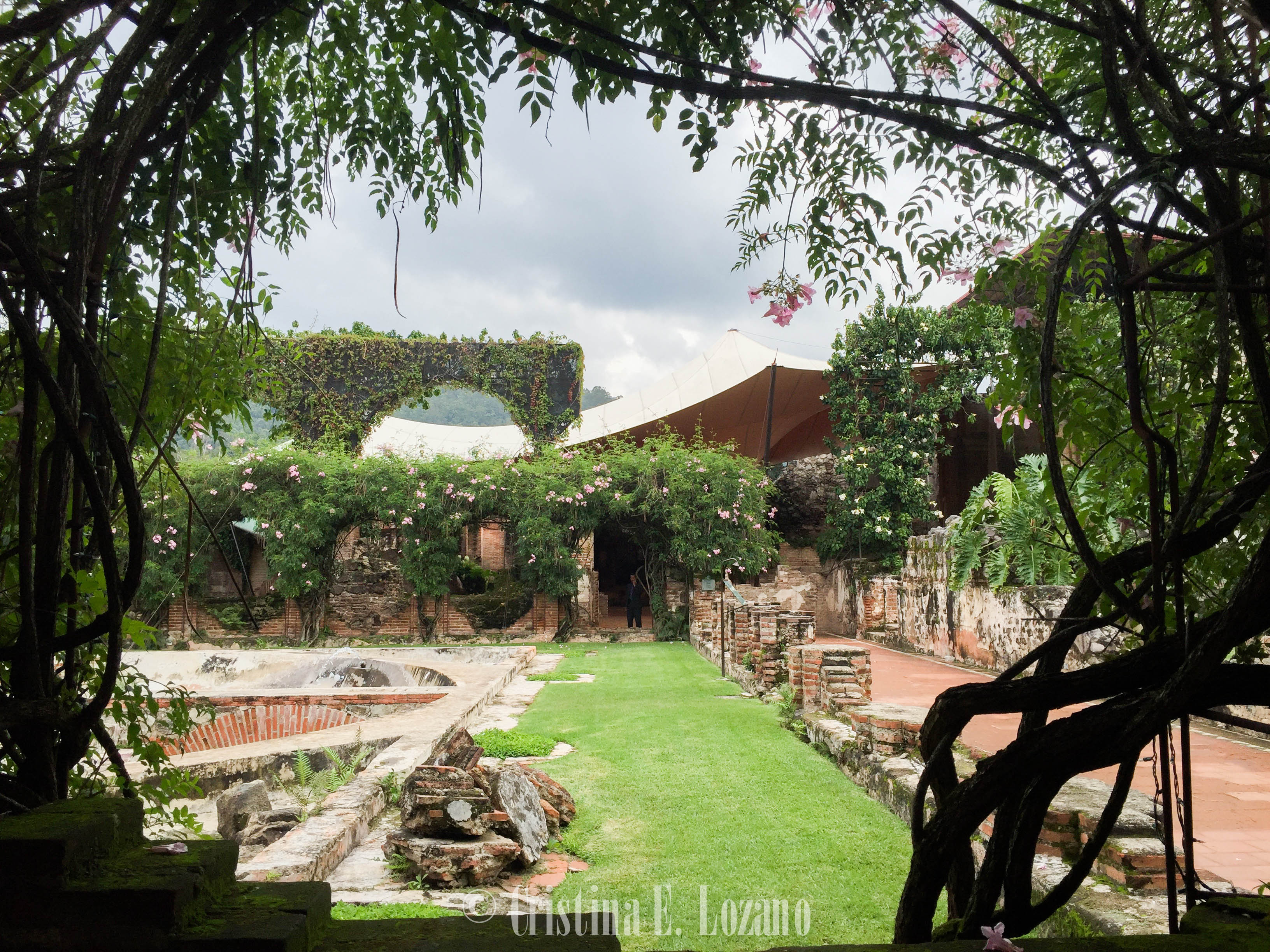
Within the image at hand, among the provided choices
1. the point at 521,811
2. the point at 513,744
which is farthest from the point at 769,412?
the point at 521,811

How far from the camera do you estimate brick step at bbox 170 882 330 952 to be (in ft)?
4.25

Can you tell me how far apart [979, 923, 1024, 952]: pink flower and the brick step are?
1.07 meters

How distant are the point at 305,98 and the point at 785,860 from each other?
3536 mm

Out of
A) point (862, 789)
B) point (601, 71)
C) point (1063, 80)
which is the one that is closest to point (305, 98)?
point (601, 71)

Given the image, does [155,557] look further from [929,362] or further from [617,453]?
[929,362]

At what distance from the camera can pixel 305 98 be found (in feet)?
8.78

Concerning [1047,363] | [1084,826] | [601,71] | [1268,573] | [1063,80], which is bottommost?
[1084,826]

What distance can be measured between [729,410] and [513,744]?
1450cm

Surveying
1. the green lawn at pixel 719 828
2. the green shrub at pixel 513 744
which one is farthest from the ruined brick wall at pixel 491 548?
the green shrub at pixel 513 744

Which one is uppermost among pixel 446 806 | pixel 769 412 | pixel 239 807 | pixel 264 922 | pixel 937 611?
pixel 769 412

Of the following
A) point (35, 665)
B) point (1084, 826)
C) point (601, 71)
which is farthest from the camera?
point (1084, 826)

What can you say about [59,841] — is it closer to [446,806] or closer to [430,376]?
[446,806]

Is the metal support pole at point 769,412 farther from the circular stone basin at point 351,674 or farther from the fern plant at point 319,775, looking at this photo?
the fern plant at point 319,775

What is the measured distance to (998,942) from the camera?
1298mm
